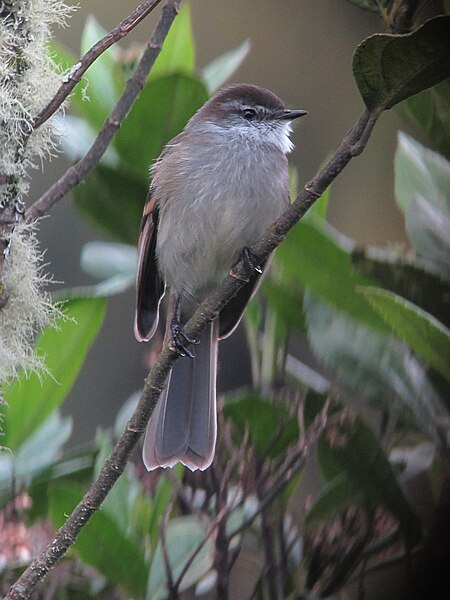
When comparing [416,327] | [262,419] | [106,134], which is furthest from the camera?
[262,419]

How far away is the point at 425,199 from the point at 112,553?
1047 millimetres

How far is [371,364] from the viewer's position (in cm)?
202

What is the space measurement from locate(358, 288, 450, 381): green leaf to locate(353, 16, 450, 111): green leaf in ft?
1.76

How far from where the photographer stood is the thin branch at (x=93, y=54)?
1.51m

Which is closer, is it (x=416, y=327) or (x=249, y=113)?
(x=416, y=327)

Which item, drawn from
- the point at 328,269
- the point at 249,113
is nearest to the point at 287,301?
the point at 328,269

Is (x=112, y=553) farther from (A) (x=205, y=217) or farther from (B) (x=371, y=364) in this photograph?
(A) (x=205, y=217)

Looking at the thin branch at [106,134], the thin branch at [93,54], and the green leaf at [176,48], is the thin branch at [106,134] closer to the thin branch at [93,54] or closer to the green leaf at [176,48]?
the thin branch at [93,54]

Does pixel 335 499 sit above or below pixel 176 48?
below

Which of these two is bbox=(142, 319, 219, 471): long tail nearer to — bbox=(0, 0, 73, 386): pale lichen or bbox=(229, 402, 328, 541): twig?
bbox=(229, 402, 328, 541): twig

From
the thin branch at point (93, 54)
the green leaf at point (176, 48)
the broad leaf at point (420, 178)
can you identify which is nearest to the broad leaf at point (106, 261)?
the green leaf at point (176, 48)

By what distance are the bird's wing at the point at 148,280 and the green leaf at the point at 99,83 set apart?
0.27 m

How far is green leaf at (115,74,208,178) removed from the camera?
2.34 m

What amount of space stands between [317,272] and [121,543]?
65cm
